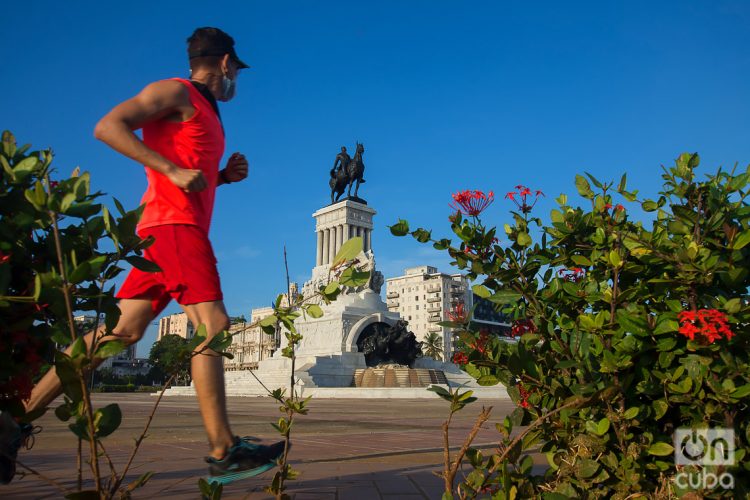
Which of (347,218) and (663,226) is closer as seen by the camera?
(663,226)

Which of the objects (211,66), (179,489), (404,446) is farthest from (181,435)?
(211,66)

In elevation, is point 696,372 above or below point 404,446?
above

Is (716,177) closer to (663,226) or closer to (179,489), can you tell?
(663,226)

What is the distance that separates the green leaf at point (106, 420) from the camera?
1117 millimetres

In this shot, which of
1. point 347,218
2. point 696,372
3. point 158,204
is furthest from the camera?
point 347,218

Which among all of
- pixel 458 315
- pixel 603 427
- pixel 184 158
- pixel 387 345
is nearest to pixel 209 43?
pixel 184 158

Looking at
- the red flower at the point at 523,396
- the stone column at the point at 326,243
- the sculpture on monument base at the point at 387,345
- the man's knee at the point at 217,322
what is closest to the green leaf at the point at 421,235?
the red flower at the point at 523,396

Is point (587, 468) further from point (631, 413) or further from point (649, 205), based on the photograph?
point (649, 205)

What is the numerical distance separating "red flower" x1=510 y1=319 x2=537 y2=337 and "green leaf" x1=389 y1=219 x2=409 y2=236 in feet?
2.11

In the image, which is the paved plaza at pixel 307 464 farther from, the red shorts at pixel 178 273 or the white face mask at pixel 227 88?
the white face mask at pixel 227 88

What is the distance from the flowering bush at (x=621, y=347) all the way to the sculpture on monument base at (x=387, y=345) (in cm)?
3179

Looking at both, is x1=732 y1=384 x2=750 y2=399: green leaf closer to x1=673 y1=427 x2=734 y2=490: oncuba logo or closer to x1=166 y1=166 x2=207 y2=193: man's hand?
x1=673 y1=427 x2=734 y2=490: oncuba logo

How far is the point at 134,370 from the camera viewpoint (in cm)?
10300

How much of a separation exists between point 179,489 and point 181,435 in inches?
138
